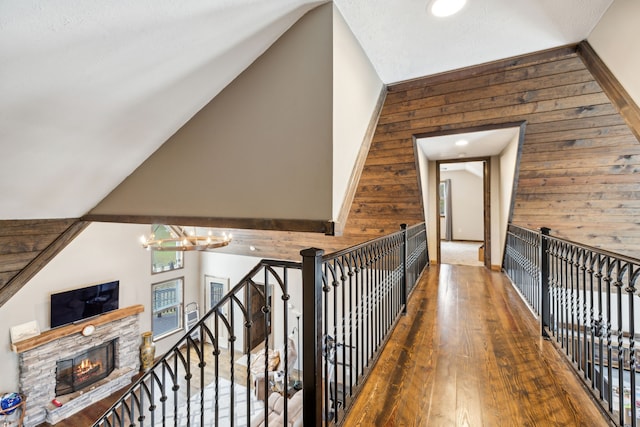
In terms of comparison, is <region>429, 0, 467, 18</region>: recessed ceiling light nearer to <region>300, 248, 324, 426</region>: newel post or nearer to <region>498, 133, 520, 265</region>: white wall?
<region>300, 248, 324, 426</region>: newel post

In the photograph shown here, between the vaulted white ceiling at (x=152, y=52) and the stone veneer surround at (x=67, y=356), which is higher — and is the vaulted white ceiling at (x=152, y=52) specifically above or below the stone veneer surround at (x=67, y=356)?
above

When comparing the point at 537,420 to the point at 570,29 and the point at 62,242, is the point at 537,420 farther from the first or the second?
the point at 62,242

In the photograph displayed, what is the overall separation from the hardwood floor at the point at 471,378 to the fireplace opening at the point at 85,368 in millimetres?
6253

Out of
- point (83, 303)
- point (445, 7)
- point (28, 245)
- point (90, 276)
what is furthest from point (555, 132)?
point (83, 303)

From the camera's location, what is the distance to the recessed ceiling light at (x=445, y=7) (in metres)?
1.51

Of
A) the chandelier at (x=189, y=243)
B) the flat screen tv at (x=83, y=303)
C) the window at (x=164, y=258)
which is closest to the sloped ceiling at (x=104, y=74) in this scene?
the chandelier at (x=189, y=243)

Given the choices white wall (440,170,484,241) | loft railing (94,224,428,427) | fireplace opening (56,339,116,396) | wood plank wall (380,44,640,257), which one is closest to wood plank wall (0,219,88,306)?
loft railing (94,224,428,427)

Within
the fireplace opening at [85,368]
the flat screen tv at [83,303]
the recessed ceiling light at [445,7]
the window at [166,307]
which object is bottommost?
the fireplace opening at [85,368]

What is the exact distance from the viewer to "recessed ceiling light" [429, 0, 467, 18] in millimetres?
1509

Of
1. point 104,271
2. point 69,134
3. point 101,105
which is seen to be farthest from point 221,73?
point 104,271

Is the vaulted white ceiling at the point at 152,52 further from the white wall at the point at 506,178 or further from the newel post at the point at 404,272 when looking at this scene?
the white wall at the point at 506,178

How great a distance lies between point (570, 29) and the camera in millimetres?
1693

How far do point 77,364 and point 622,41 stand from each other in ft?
27.2

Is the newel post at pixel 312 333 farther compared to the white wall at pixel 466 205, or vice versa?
the white wall at pixel 466 205
